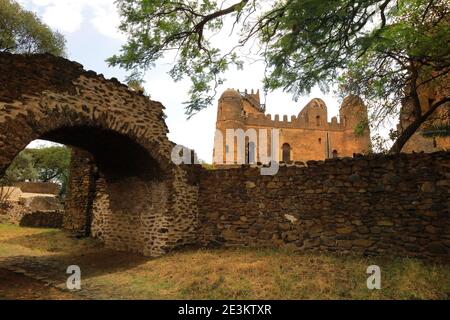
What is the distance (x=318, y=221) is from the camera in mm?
9062

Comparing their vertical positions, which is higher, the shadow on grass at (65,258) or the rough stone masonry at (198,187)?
the rough stone masonry at (198,187)

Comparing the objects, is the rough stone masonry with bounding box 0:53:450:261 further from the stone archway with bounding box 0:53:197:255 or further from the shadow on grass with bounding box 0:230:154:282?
the shadow on grass with bounding box 0:230:154:282

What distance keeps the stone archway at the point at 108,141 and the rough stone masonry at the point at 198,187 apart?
0.02m

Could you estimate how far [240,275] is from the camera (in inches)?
274

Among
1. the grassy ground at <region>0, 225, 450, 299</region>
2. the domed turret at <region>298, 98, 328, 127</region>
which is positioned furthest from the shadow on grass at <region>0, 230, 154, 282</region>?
the domed turret at <region>298, 98, 328, 127</region>

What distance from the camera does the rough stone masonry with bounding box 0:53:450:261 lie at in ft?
24.2

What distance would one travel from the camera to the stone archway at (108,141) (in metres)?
6.96

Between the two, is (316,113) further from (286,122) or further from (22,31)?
(22,31)

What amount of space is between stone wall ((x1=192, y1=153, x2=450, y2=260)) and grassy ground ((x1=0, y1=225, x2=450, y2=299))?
0.56 m

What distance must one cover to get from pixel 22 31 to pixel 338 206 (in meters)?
22.8
